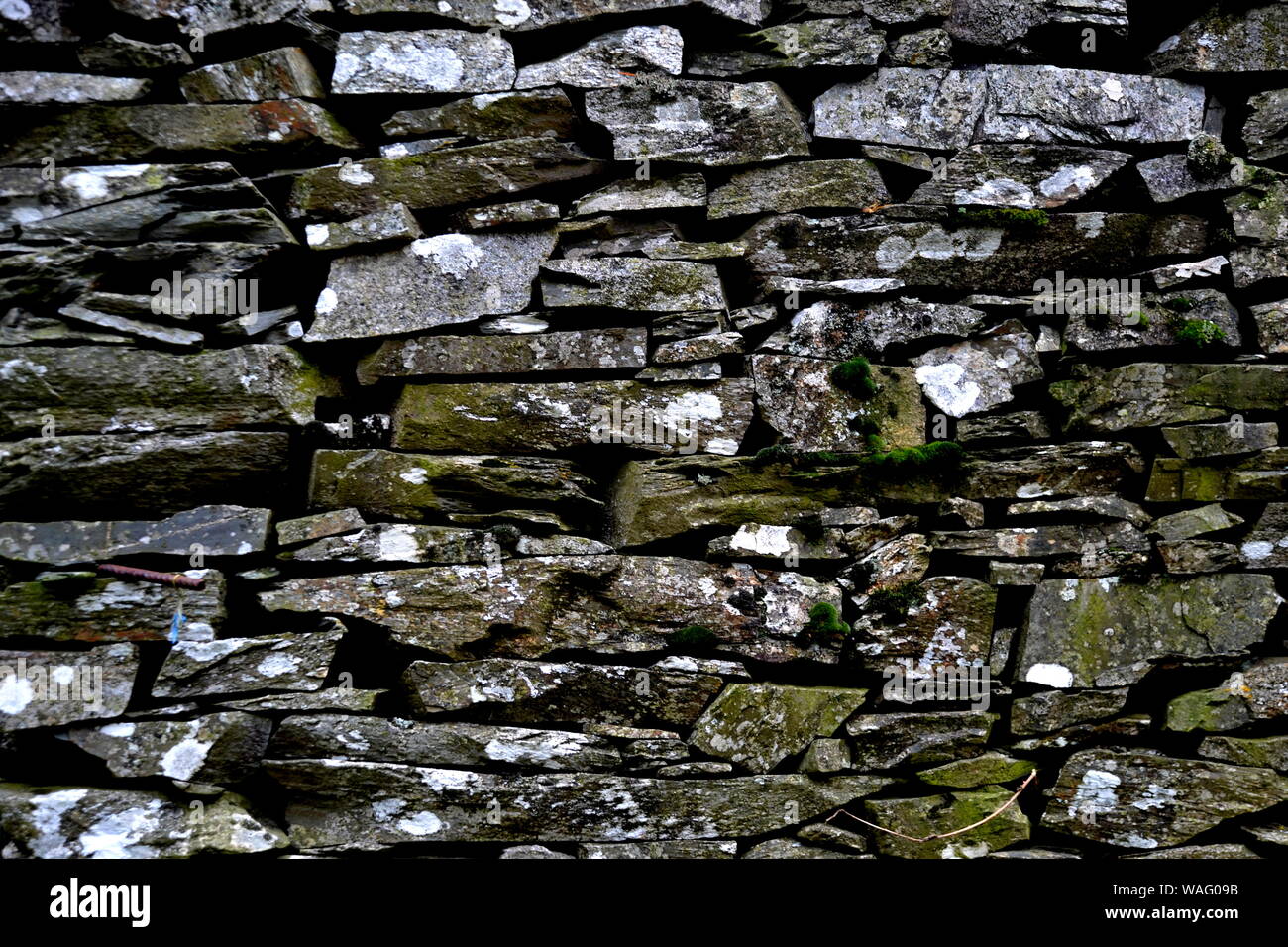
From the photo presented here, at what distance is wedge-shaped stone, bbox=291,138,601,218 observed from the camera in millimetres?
5168

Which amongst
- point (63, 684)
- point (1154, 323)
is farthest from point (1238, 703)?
point (63, 684)

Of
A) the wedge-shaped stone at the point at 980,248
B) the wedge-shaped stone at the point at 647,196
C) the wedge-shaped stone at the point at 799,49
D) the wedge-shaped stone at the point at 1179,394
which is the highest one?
the wedge-shaped stone at the point at 799,49

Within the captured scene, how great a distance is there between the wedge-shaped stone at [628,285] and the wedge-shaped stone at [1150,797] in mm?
3554

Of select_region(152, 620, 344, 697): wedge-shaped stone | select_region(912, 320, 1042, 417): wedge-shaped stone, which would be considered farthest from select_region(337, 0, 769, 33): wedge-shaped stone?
select_region(152, 620, 344, 697): wedge-shaped stone

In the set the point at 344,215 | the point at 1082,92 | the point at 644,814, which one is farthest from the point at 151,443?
the point at 1082,92

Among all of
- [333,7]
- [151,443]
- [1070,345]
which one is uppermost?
[333,7]

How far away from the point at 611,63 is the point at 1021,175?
280cm

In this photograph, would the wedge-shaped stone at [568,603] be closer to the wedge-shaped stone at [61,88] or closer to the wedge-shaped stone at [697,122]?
the wedge-shaped stone at [697,122]

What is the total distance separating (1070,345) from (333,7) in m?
5.26

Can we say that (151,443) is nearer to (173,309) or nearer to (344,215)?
(173,309)

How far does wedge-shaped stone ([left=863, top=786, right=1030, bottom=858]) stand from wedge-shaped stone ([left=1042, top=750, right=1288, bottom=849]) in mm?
251

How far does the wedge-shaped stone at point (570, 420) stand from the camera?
4961mm

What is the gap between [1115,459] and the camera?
4910 mm

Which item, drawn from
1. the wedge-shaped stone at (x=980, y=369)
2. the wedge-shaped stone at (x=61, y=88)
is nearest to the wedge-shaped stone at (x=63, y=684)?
the wedge-shaped stone at (x=61, y=88)
